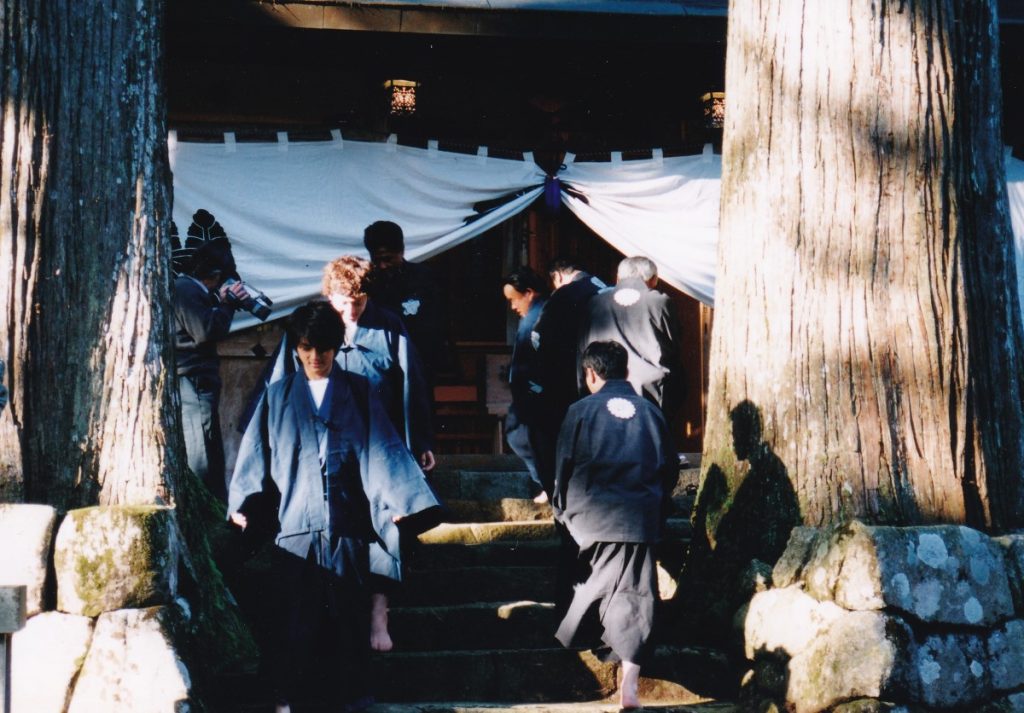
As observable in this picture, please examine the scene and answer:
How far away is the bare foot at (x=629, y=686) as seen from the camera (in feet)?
19.1

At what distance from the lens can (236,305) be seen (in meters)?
7.55

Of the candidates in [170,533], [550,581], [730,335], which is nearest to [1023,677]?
[730,335]

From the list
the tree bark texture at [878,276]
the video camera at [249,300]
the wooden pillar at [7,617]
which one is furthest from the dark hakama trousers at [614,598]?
the wooden pillar at [7,617]

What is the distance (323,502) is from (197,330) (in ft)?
6.82

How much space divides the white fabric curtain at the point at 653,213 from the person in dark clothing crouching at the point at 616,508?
12.4 feet

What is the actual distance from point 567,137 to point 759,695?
5.90 metres

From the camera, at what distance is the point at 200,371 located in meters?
7.37

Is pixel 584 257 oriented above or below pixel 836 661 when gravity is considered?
above

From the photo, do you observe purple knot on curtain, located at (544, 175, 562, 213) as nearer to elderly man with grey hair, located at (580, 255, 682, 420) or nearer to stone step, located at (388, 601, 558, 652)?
elderly man with grey hair, located at (580, 255, 682, 420)

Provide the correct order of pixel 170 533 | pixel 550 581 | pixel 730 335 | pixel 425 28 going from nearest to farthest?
pixel 170 533 < pixel 730 335 < pixel 550 581 < pixel 425 28

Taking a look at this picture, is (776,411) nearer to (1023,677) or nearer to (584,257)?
(1023,677)

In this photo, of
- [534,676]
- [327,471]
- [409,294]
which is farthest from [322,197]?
[534,676]

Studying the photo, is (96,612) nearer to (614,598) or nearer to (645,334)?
(614,598)

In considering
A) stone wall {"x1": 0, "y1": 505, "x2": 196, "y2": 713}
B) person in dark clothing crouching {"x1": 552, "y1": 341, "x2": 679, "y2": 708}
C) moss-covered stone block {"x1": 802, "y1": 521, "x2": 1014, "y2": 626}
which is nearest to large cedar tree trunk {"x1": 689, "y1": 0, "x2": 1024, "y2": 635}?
moss-covered stone block {"x1": 802, "y1": 521, "x2": 1014, "y2": 626}
